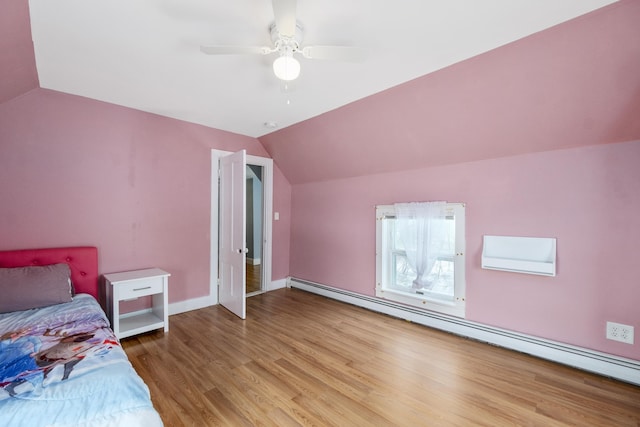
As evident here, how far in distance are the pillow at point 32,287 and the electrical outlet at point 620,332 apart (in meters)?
4.29

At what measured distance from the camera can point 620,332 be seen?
2125 mm

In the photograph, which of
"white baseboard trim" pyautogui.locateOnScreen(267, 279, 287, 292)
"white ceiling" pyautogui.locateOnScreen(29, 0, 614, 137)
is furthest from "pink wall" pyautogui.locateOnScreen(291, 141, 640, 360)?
"white baseboard trim" pyautogui.locateOnScreen(267, 279, 287, 292)

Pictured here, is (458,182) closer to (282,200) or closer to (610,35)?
(610,35)

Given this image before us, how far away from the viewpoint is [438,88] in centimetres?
236

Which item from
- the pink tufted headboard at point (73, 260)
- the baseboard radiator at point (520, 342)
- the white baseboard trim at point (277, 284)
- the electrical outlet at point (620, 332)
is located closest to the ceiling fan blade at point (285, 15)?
the pink tufted headboard at point (73, 260)

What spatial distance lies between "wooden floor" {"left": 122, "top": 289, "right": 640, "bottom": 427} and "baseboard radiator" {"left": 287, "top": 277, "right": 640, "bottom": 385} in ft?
0.24

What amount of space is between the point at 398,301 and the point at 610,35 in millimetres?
2822

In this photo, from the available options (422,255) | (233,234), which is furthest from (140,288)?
(422,255)

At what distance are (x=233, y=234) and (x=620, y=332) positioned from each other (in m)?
3.66

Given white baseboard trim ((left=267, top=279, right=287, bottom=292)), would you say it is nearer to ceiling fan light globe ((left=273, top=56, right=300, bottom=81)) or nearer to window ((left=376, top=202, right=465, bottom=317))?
window ((left=376, top=202, right=465, bottom=317))

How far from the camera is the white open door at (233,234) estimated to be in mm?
3260

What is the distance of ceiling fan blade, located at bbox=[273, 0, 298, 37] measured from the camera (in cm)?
130

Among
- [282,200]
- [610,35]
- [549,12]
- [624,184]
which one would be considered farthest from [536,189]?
[282,200]

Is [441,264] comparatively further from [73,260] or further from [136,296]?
[73,260]
